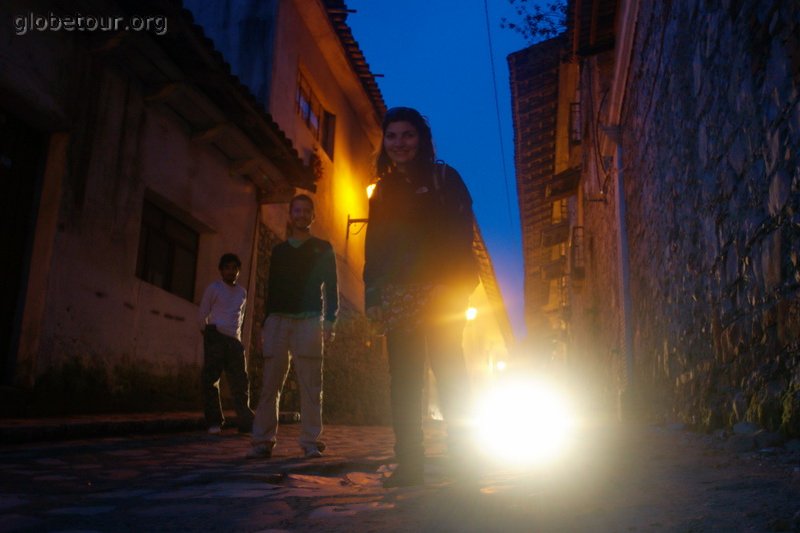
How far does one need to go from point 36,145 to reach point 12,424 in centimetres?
264

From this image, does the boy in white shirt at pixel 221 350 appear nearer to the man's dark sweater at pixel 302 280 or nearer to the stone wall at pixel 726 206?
the man's dark sweater at pixel 302 280

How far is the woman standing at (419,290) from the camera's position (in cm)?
293

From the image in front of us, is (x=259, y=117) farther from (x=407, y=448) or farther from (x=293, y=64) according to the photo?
(x=407, y=448)

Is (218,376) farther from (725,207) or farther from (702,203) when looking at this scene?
(725,207)

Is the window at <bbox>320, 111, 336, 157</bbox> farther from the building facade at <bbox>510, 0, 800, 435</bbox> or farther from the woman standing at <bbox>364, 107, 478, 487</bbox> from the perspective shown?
the woman standing at <bbox>364, 107, 478, 487</bbox>

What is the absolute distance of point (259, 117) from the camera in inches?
338

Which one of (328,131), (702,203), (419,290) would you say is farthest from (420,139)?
(328,131)

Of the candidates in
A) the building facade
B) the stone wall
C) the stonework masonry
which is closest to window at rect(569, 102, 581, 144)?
the building facade

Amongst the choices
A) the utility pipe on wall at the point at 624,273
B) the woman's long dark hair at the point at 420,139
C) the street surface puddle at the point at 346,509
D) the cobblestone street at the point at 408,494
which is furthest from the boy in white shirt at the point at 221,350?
the utility pipe on wall at the point at 624,273

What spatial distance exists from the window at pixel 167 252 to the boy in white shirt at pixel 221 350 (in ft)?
5.96

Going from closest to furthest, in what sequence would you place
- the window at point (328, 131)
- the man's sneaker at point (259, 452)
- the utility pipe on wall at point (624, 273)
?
1. the man's sneaker at point (259, 452)
2. the utility pipe on wall at point (624, 273)
3. the window at point (328, 131)

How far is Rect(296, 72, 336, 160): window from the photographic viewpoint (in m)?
12.2

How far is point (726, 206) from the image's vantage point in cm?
366

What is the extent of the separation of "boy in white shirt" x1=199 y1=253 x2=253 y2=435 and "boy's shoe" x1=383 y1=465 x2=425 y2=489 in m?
3.44
